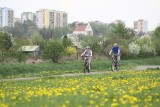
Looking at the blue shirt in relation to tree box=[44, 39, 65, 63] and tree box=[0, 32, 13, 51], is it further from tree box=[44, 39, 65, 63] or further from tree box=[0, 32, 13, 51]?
tree box=[0, 32, 13, 51]

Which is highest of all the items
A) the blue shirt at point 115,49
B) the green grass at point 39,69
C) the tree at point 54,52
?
the blue shirt at point 115,49

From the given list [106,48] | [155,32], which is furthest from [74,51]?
[155,32]

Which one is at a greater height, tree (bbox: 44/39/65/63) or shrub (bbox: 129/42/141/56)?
tree (bbox: 44/39/65/63)

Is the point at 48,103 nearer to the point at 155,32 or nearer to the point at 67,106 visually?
the point at 67,106

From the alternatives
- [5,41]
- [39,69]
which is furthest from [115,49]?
[5,41]

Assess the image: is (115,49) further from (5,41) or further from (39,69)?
(5,41)

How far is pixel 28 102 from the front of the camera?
312 inches

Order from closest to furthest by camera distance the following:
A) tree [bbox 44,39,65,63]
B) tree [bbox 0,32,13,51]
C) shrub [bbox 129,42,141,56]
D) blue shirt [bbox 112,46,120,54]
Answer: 1. blue shirt [bbox 112,46,120,54]
2. tree [bbox 44,39,65,63]
3. tree [bbox 0,32,13,51]
4. shrub [bbox 129,42,141,56]

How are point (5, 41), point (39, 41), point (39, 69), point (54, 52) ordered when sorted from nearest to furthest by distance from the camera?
point (39, 69), point (54, 52), point (5, 41), point (39, 41)

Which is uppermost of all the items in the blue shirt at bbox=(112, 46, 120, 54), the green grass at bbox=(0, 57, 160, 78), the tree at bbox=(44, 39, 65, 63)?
the blue shirt at bbox=(112, 46, 120, 54)

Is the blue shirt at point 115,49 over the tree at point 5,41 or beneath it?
over

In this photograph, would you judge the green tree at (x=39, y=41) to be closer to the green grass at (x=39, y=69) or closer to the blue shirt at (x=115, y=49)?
the green grass at (x=39, y=69)

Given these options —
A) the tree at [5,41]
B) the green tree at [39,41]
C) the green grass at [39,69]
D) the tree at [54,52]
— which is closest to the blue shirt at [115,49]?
the green grass at [39,69]

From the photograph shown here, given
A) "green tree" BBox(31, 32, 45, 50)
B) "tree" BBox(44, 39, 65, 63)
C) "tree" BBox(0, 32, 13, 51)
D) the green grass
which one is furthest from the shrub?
"tree" BBox(44, 39, 65, 63)
